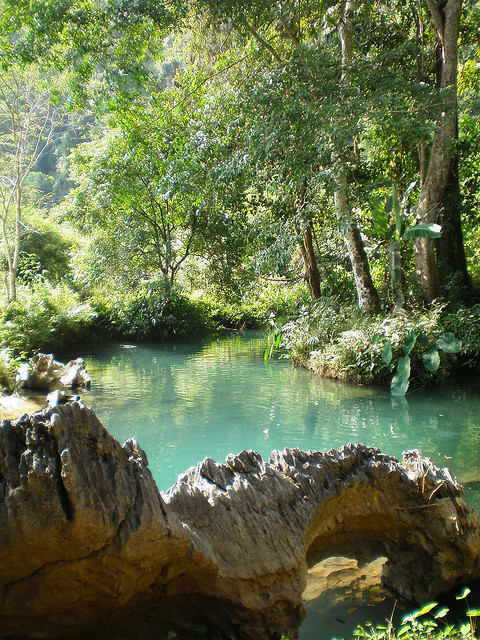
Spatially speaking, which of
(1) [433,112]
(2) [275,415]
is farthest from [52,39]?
(2) [275,415]

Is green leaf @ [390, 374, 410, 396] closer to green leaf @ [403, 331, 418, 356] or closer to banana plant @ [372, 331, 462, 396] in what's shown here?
banana plant @ [372, 331, 462, 396]

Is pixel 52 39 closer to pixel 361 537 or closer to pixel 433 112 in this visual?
pixel 433 112

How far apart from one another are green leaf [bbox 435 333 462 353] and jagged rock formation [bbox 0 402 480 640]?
5984 mm

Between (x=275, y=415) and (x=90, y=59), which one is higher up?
(x=90, y=59)

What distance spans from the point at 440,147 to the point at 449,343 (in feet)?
11.7

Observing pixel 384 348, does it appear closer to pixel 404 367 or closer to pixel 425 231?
pixel 404 367

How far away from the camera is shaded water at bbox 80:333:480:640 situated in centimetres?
534

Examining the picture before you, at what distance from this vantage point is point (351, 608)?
2947mm

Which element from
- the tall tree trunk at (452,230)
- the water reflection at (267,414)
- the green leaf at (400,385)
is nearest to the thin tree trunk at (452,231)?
the tall tree trunk at (452,230)

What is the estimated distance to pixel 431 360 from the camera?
8547 millimetres

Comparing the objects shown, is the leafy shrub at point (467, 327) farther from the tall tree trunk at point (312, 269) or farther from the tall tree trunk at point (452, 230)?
the tall tree trunk at point (312, 269)

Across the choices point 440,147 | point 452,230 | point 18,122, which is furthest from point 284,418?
point 18,122

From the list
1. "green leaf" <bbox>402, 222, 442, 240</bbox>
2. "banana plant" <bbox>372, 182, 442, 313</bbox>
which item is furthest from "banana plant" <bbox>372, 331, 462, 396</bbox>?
"green leaf" <bbox>402, 222, 442, 240</bbox>

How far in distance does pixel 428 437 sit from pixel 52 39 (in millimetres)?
8984
